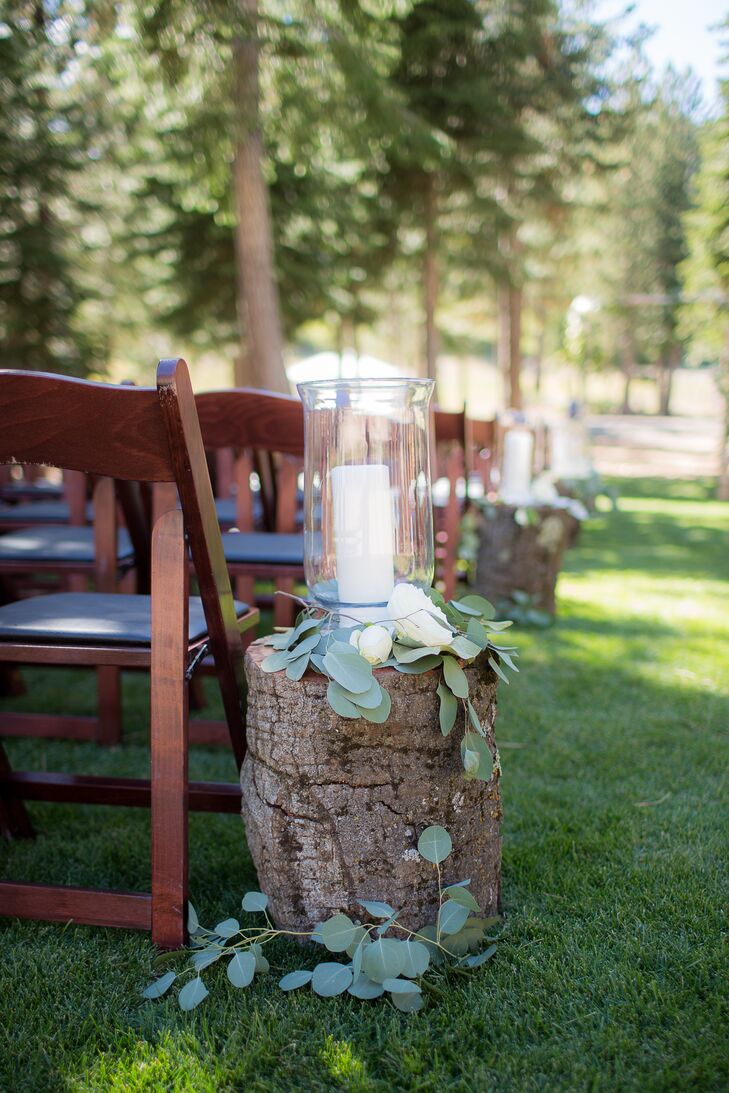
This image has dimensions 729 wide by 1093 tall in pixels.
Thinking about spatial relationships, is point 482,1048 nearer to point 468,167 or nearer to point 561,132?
point 468,167

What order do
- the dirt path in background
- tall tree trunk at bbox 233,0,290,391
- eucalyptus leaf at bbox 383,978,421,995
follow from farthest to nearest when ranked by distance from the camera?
the dirt path in background
tall tree trunk at bbox 233,0,290,391
eucalyptus leaf at bbox 383,978,421,995

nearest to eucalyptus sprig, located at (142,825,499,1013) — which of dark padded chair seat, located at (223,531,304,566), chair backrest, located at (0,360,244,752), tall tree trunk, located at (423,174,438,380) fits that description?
chair backrest, located at (0,360,244,752)

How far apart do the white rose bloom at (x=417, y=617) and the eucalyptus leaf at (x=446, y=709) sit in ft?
0.28

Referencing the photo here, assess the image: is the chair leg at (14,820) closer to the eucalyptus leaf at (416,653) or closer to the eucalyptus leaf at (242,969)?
the eucalyptus leaf at (242,969)

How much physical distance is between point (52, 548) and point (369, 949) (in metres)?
1.97

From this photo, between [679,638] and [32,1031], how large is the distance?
3650mm

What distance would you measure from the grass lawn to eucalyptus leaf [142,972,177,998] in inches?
0.8

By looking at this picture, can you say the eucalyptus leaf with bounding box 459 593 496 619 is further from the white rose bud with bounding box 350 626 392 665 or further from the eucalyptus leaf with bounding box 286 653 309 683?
the eucalyptus leaf with bounding box 286 653 309 683

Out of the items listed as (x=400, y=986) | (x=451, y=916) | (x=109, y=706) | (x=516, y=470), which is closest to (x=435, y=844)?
(x=451, y=916)

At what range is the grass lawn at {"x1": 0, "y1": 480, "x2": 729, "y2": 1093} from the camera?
55.5 inches

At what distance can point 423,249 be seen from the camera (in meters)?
14.5

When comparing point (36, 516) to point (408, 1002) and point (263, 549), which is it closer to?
point (263, 549)

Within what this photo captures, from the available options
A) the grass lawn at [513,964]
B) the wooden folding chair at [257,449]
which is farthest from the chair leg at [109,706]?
Answer: the wooden folding chair at [257,449]

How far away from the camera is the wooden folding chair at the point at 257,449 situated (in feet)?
8.70
